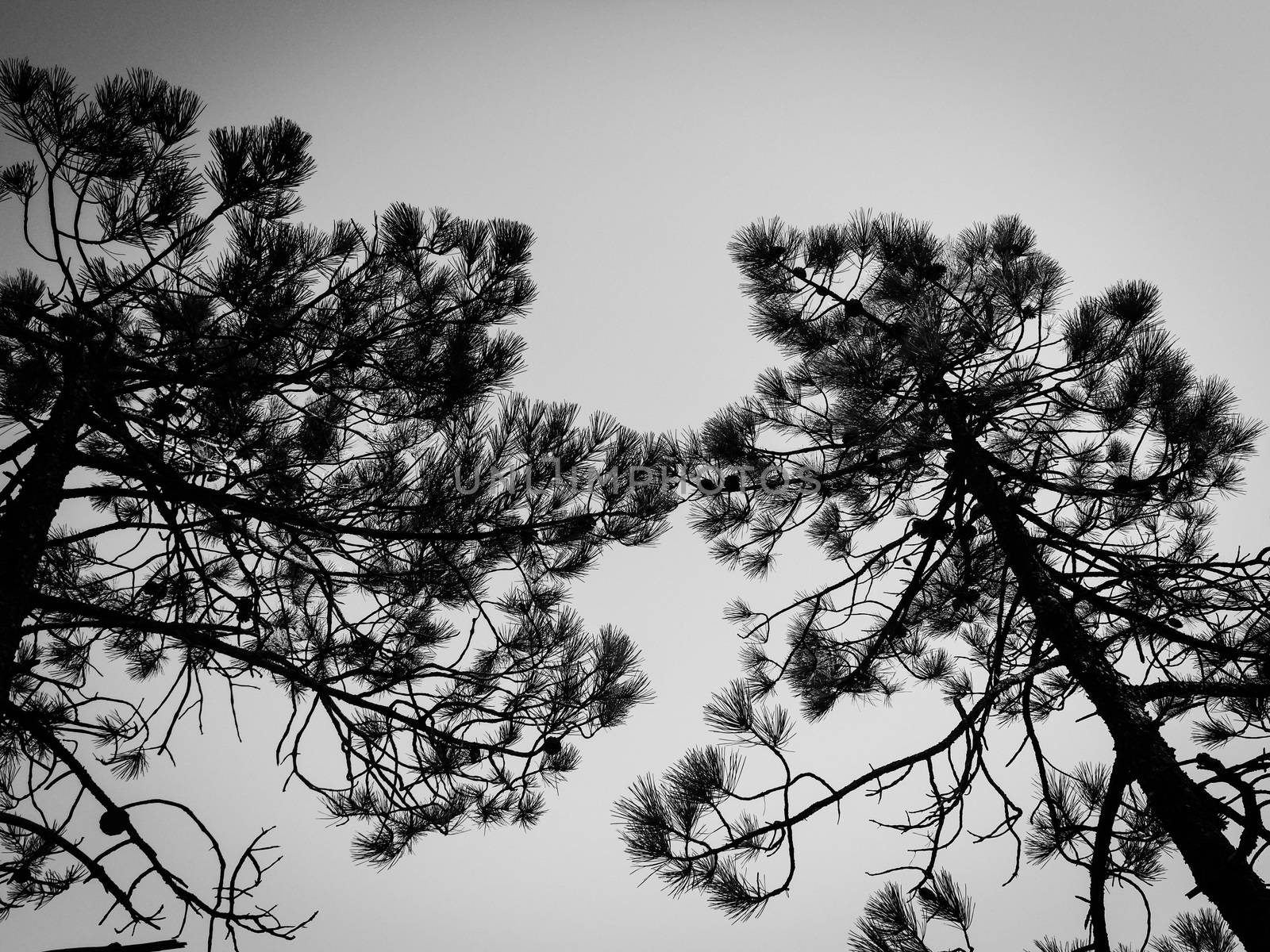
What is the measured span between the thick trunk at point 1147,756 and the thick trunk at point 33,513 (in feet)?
9.54

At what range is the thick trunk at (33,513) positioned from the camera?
168 centimetres

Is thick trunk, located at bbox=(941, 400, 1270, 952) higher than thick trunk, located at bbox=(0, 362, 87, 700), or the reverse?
thick trunk, located at bbox=(0, 362, 87, 700)

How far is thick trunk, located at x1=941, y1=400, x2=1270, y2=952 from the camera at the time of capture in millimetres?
1582

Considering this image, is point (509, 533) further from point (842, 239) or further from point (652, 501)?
point (842, 239)

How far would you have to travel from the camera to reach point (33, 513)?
1862mm

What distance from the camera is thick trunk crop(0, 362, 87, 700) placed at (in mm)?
1677

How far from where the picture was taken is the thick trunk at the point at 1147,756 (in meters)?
1.58

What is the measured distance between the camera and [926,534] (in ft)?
8.49

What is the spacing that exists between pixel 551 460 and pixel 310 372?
885 mm

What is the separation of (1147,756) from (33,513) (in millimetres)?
3241

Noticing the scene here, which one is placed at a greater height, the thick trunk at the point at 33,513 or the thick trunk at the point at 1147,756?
the thick trunk at the point at 33,513

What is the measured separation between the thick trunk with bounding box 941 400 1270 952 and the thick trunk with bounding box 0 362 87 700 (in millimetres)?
2907

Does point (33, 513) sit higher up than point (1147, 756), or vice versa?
point (33, 513)

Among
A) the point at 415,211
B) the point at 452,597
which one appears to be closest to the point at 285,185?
the point at 415,211
